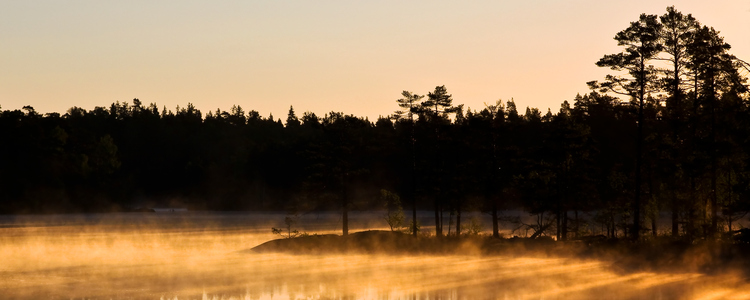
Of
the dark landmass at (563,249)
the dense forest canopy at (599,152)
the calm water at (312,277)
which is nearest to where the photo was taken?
the calm water at (312,277)

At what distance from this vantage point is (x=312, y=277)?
43.2 m

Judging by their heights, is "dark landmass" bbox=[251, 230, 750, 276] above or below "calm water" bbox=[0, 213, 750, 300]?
above

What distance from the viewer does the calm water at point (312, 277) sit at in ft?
114

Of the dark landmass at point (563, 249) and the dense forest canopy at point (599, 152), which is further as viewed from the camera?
the dense forest canopy at point (599, 152)

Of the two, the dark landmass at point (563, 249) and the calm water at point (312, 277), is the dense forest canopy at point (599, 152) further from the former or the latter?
the calm water at point (312, 277)

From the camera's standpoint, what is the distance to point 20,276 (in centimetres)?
4666

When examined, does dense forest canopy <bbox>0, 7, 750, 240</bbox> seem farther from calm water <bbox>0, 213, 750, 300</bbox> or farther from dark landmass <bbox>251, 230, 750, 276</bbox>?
calm water <bbox>0, 213, 750, 300</bbox>

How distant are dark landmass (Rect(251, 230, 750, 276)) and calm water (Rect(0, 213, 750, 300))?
6.17 ft

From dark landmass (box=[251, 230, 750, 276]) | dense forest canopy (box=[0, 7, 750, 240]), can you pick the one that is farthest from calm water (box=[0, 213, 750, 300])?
dense forest canopy (box=[0, 7, 750, 240])

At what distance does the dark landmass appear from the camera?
138 ft

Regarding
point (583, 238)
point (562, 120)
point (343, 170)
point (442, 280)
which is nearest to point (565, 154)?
point (562, 120)

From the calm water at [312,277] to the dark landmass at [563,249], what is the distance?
188cm

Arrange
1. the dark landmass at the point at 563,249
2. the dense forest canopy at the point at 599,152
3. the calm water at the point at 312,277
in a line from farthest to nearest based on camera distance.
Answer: the dense forest canopy at the point at 599,152
the dark landmass at the point at 563,249
the calm water at the point at 312,277

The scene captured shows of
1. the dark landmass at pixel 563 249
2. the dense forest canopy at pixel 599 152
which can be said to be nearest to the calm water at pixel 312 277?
the dark landmass at pixel 563 249
